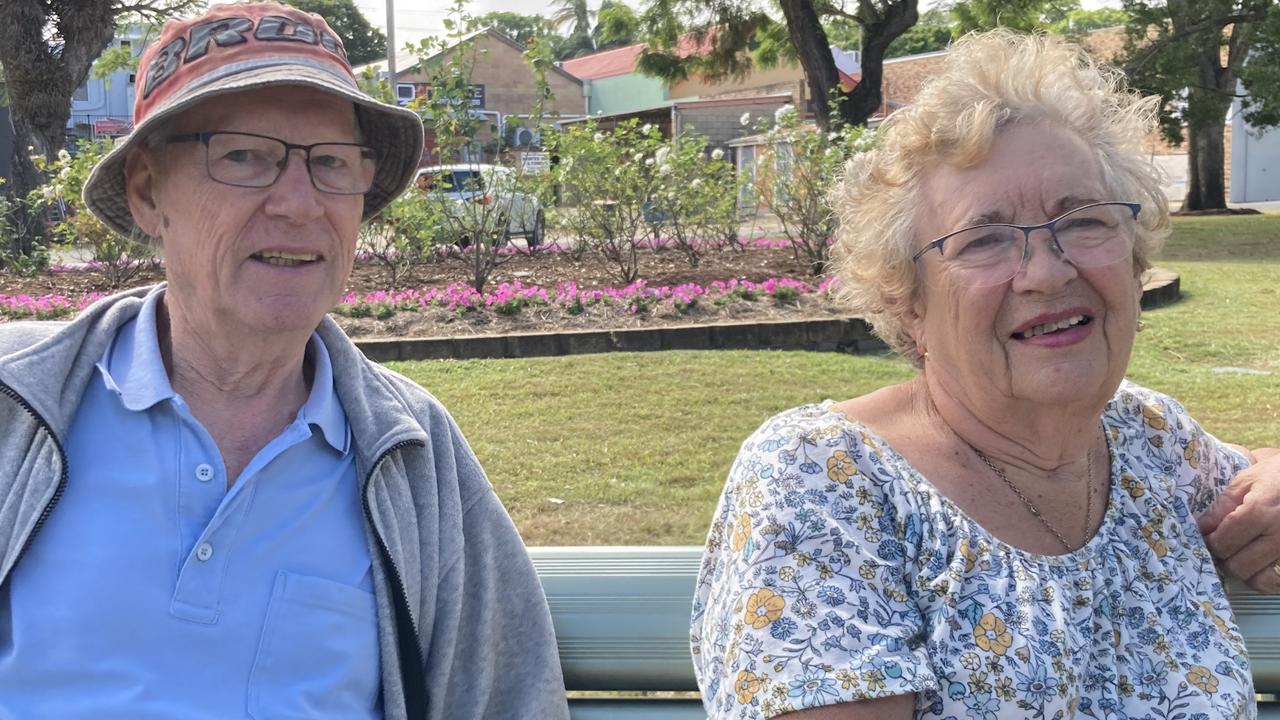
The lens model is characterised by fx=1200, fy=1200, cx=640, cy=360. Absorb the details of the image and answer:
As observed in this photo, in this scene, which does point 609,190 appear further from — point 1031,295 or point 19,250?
point 1031,295

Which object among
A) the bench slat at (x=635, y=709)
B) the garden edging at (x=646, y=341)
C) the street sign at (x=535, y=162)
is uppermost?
the street sign at (x=535, y=162)

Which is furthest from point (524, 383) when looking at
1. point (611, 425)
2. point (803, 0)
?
point (803, 0)

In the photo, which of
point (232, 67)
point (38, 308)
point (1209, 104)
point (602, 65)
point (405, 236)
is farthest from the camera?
point (602, 65)

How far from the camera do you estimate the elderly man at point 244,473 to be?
1.72 metres

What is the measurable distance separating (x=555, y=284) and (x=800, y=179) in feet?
7.38

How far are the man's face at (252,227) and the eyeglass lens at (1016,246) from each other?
1.00 m

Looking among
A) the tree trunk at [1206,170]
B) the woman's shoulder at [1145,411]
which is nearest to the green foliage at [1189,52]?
the tree trunk at [1206,170]

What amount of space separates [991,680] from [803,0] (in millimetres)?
16322

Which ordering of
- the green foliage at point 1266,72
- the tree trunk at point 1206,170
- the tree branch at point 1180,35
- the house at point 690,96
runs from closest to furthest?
the green foliage at point 1266,72, the tree branch at point 1180,35, the tree trunk at point 1206,170, the house at point 690,96

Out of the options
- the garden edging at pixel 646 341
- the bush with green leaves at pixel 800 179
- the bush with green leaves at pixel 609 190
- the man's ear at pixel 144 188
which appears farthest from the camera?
the bush with green leaves at pixel 609 190

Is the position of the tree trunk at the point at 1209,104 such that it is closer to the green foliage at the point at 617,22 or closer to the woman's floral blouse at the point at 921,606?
the green foliage at the point at 617,22

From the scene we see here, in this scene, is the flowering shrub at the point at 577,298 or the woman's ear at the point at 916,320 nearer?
the woman's ear at the point at 916,320

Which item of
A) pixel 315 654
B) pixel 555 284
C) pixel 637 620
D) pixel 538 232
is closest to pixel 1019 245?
pixel 637 620

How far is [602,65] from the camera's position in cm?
5309
